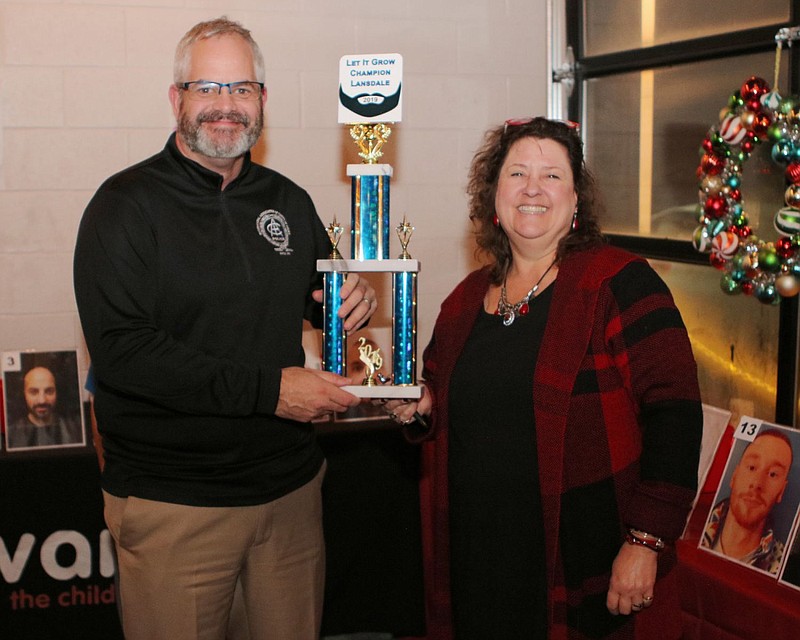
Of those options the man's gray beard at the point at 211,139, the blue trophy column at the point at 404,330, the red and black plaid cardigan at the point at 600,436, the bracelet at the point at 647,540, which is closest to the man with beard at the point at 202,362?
the man's gray beard at the point at 211,139

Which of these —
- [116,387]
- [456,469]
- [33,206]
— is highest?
[33,206]

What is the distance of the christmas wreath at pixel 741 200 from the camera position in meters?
2.26

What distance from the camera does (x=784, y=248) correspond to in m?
2.29

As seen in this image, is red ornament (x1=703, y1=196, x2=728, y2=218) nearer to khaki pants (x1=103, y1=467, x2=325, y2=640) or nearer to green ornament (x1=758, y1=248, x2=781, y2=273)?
green ornament (x1=758, y1=248, x2=781, y2=273)

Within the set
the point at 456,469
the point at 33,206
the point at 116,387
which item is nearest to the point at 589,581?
the point at 456,469

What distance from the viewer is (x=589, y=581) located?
1.82 m

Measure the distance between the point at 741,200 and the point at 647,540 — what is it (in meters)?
1.17

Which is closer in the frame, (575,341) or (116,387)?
(575,341)

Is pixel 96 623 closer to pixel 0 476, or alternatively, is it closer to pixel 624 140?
pixel 0 476


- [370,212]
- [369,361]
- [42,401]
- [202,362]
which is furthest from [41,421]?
[370,212]

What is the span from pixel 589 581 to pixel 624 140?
6.50ft

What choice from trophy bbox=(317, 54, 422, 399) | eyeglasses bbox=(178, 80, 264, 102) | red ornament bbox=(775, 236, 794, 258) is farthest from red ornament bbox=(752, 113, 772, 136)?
eyeglasses bbox=(178, 80, 264, 102)

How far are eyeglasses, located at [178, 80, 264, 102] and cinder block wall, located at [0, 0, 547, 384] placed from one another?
3.75ft

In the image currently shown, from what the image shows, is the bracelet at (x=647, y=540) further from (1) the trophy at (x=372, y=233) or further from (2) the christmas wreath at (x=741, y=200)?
(2) the christmas wreath at (x=741, y=200)
